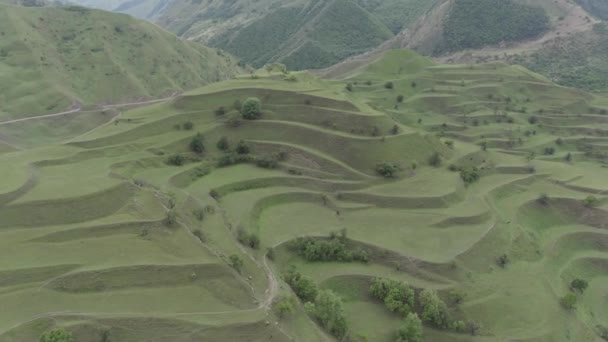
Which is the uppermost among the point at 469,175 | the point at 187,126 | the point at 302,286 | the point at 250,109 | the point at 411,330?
the point at 250,109

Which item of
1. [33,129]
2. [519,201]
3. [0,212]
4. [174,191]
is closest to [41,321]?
[0,212]

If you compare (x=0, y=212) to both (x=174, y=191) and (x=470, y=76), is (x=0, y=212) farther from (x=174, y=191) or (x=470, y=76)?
(x=470, y=76)

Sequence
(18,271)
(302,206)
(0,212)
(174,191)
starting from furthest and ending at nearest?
(302,206), (174,191), (0,212), (18,271)

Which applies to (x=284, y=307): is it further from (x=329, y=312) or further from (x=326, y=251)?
(x=326, y=251)

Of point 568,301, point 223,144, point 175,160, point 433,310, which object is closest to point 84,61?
point 175,160

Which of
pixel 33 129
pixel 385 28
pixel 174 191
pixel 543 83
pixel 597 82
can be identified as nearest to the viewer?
pixel 174 191
